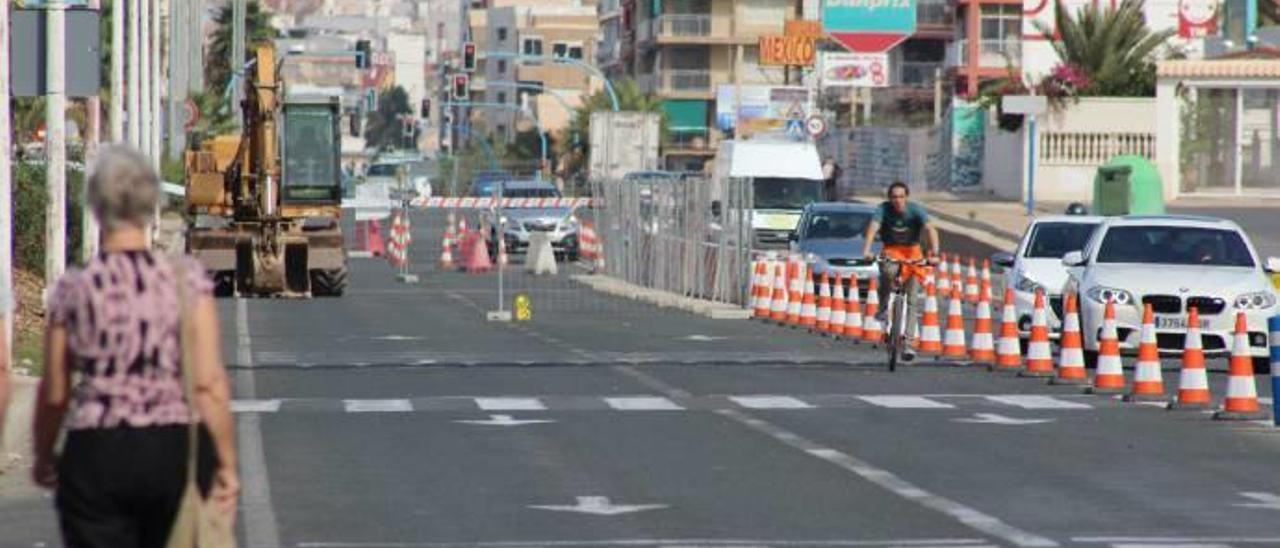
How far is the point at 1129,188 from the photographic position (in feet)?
190

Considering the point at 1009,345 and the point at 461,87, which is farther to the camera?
the point at 461,87

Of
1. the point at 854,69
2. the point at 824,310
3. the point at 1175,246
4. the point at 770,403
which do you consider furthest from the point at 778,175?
the point at 854,69

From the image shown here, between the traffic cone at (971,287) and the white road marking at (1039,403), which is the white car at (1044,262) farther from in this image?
the traffic cone at (971,287)

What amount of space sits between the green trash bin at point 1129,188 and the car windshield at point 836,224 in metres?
13.9

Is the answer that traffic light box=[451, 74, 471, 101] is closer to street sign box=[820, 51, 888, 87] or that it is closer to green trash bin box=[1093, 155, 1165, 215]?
street sign box=[820, 51, 888, 87]

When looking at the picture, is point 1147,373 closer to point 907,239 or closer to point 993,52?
point 907,239

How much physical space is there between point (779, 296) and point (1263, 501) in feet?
75.5

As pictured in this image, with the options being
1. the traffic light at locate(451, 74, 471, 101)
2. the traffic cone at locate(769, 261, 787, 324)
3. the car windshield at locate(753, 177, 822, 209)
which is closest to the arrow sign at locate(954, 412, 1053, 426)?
the traffic cone at locate(769, 261, 787, 324)

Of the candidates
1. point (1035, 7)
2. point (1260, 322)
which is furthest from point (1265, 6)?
point (1260, 322)

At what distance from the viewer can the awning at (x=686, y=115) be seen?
459 ft

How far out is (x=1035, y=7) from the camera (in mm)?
97375

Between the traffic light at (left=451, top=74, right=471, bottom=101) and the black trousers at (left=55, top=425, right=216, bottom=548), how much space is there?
275 ft

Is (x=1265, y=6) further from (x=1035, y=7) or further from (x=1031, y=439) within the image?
(x=1031, y=439)

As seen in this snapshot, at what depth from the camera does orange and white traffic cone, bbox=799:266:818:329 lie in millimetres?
36000
